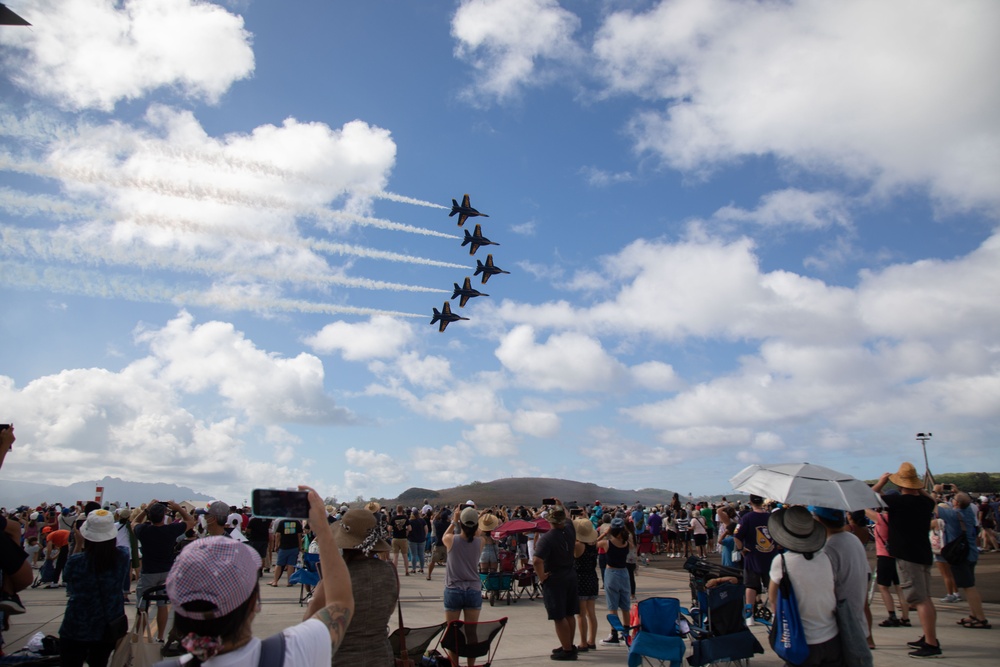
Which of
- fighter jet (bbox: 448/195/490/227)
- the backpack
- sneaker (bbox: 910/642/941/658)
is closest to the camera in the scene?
the backpack

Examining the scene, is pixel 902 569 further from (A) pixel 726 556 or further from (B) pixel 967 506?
(A) pixel 726 556

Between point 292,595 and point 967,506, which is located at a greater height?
point 967,506

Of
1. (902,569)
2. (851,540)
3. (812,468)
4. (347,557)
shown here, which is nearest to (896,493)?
(902,569)

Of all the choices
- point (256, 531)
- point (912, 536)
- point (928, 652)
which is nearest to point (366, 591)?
point (928, 652)

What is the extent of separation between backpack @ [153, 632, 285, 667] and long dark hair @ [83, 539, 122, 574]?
420 cm

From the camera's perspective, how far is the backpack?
1.96m

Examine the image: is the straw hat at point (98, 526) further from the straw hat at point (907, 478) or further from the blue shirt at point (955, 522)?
the blue shirt at point (955, 522)

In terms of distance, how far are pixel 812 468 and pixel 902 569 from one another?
295 centimetres

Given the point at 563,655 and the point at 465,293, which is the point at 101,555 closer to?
the point at 563,655

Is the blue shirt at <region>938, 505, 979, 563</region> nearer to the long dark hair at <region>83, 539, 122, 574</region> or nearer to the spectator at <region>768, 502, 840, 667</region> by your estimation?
the spectator at <region>768, 502, 840, 667</region>

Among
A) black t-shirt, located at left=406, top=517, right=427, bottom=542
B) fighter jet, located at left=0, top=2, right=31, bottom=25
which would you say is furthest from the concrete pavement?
fighter jet, located at left=0, top=2, right=31, bottom=25

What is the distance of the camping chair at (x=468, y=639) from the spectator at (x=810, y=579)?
8.35 ft

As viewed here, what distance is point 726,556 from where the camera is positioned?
1330cm

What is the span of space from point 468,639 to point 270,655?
4494 millimetres
